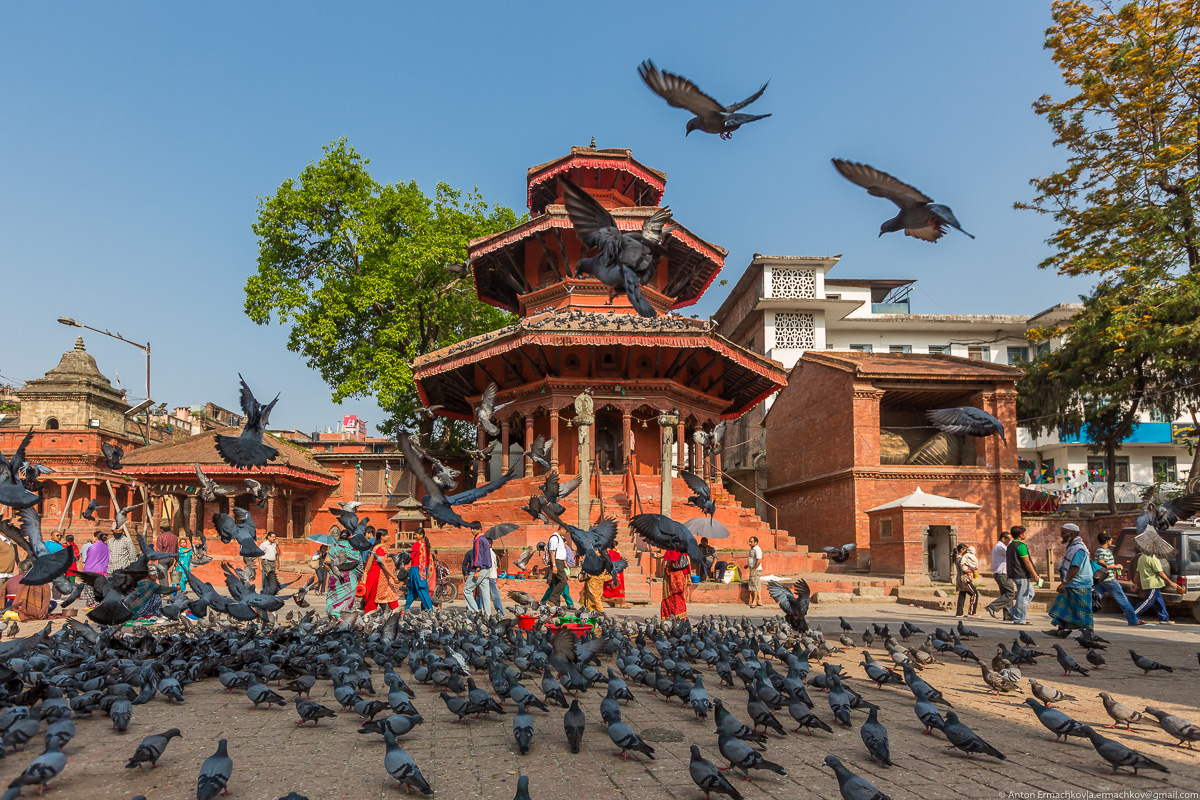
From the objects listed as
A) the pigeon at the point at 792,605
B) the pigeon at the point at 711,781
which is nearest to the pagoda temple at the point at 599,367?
the pigeon at the point at 792,605

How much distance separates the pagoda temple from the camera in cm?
2123

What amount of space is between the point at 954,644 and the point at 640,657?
3886 mm

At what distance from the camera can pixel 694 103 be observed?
311 inches

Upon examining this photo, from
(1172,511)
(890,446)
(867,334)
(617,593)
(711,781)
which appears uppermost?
(867,334)

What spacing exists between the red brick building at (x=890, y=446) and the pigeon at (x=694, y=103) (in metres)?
17.0

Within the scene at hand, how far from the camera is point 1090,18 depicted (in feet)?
72.5

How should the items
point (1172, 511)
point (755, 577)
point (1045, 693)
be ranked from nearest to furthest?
point (1045, 693), point (1172, 511), point (755, 577)

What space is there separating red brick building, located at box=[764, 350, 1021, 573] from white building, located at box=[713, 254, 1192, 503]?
857cm

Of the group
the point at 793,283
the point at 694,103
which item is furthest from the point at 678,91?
the point at 793,283

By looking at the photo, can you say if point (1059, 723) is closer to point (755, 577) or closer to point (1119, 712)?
point (1119, 712)

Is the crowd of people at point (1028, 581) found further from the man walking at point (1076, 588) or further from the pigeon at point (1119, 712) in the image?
the pigeon at point (1119, 712)

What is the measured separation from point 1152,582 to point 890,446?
40.6ft

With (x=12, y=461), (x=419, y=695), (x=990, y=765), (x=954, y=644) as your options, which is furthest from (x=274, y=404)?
(x=954, y=644)

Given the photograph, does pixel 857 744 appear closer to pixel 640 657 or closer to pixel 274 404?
pixel 640 657
